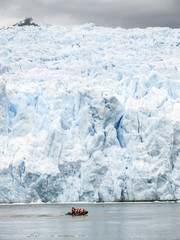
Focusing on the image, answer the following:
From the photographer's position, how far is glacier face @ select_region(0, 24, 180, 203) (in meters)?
48.6

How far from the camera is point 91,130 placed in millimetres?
50875

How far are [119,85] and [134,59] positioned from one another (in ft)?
18.7

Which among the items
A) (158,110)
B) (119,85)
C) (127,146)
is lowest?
(127,146)

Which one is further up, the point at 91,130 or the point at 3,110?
the point at 3,110

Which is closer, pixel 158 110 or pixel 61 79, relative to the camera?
pixel 158 110

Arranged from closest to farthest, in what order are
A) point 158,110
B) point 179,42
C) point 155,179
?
point 155,179, point 158,110, point 179,42

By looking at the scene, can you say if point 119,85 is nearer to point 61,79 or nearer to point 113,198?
point 61,79

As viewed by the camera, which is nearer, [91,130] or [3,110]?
[91,130]

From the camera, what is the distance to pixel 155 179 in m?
48.3

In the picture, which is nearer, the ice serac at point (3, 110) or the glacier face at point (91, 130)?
the glacier face at point (91, 130)

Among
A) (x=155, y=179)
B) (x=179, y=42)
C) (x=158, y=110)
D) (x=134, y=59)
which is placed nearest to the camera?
(x=155, y=179)

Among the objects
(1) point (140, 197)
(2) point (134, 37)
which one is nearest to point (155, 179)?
(1) point (140, 197)

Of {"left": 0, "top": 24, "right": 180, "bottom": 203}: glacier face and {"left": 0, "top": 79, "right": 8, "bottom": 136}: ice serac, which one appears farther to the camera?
{"left": 0, "top": 79, "right": 8, "bottom": 136}: ice serac

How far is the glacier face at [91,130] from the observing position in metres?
48.6
